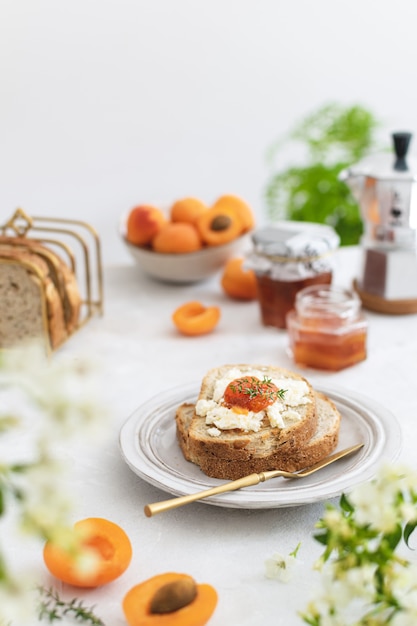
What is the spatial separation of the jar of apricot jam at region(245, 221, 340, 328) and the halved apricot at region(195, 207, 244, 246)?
214 millimetres

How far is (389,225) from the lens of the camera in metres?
2.01

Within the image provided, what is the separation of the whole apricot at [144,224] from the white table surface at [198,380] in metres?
0.15

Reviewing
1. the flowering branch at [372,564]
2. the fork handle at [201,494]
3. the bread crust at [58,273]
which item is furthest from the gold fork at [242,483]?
the bread crust at [58,273]

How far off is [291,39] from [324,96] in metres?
0.35

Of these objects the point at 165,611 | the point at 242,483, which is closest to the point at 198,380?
the point at 242,483

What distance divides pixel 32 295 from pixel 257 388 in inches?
27.9

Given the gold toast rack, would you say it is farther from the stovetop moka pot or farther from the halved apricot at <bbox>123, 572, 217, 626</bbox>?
the halved apricot at <bbox>123, 572, 217, 626</bbox>

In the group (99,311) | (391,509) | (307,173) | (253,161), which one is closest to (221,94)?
(253,161)

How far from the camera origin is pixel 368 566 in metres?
0.76

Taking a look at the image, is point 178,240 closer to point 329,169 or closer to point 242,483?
point 242,483

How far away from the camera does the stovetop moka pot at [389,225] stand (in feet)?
6.44

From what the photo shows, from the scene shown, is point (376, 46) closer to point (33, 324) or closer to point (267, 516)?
point (33, 324)

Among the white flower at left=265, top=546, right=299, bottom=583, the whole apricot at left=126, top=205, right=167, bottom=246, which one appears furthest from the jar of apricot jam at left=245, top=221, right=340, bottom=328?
the white flower at left=265, top=546, right=299, bottom=583

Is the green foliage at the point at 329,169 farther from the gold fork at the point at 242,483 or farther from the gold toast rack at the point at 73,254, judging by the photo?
the gold fork at the point at 242,483
